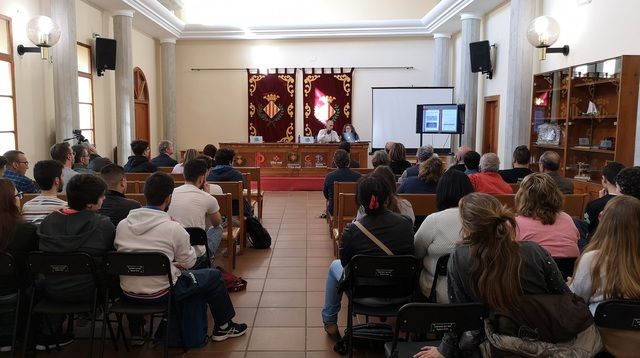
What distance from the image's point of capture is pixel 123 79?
9055 mm

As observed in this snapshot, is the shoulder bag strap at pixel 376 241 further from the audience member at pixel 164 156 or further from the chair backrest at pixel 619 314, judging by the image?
the audience member at pixel 164 156

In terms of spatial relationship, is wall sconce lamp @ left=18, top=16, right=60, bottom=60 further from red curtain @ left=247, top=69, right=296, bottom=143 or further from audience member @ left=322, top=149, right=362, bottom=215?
red curtain @ left=247, top=69, right=296, bottom=143

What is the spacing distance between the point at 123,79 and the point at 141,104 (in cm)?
239

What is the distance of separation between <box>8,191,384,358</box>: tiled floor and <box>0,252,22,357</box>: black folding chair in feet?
1.12

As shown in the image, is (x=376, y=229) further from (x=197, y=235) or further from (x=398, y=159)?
(x=398, y=159)

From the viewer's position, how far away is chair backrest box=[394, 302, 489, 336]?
1906mm

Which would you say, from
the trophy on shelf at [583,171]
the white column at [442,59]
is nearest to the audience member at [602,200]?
the trophy on shelf at [583,171]

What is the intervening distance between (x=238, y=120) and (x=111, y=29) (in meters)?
3.97

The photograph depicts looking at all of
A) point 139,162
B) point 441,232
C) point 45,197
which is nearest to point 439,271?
point 441,232

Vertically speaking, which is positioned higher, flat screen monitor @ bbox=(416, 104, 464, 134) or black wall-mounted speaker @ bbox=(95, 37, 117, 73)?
black wall-mounted speaker @ bbox=(95, 37, 117, 73)

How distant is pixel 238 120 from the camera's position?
12.7m

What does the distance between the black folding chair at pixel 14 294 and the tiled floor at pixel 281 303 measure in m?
0.34

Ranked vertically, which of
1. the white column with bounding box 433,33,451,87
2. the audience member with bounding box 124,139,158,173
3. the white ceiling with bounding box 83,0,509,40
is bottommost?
the audience member with bounding box 124,139,158,173

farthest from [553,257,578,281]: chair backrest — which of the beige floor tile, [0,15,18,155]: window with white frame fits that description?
[0,15,18,155]: window with white frame
